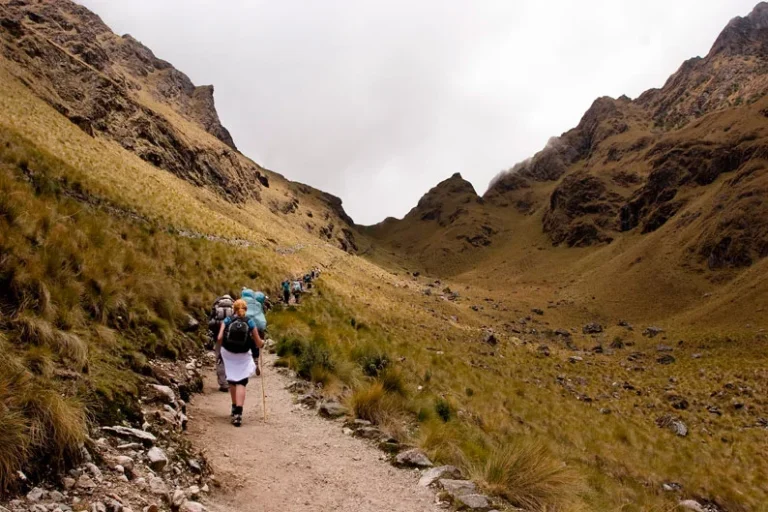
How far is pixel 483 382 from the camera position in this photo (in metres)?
19.6

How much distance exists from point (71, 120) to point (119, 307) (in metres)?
56.1

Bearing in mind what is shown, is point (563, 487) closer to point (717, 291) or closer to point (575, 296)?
point (717, 291)

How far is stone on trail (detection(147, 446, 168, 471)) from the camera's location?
4.92 m

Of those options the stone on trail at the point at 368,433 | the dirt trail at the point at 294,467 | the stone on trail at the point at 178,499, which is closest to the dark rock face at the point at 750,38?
the stone on trail at the point at 368,433

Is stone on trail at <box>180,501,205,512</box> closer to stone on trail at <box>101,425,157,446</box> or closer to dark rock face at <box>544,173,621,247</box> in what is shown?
stone on trail at <box>101,425,157,446</box>

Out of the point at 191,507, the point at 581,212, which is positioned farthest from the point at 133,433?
the point at 581,212

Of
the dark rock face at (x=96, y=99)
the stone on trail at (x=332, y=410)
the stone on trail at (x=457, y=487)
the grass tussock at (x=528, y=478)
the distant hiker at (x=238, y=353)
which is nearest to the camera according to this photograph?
the stone on trail at (x=457, y=487)

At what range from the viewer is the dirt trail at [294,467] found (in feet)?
17.8

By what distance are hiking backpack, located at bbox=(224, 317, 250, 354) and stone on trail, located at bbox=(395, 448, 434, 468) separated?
3345 millimetres

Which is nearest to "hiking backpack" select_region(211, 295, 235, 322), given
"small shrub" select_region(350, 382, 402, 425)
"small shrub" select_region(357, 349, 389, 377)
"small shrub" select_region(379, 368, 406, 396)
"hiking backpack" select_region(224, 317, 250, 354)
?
"hiking backpack" select_region(224, 317, 250, 354)

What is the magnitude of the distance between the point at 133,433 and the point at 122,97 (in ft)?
284

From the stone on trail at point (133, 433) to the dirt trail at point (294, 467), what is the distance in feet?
2.89

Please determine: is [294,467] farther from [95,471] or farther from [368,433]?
[95,471]

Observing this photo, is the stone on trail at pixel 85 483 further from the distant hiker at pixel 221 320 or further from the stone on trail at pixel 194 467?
the distant hiker at pixel 221 320
